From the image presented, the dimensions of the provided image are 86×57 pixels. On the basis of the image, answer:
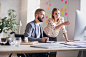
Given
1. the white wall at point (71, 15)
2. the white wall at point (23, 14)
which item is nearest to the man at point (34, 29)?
the white wall at point (71, 15)

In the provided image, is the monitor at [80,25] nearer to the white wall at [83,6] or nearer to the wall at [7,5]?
the white wall at [83,6]

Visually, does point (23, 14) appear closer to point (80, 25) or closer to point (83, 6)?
point (83, 6)

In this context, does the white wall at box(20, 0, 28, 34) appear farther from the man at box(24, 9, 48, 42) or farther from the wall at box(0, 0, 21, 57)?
the man at box(24, 9, 48, 42)

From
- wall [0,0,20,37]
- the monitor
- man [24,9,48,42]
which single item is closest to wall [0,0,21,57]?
wall [0,0,20,37]

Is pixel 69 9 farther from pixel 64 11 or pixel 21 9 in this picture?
pixel 21 9

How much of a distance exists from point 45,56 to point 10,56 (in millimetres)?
718

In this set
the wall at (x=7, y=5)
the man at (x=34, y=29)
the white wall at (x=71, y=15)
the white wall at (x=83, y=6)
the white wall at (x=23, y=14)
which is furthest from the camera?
the wall at (x=7, y=5)

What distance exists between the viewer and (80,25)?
141cm

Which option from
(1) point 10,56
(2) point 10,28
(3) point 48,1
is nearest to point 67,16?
(3) point 48,1

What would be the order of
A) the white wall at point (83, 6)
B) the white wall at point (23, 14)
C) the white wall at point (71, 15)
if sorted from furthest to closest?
the white wall at point (23, 14) → the white wall at point (71, 15) → the white wall at point (83, 6)

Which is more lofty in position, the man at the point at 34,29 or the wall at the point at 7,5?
the wall at the point at 7,5

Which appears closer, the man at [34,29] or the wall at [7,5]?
the man at [34,29]

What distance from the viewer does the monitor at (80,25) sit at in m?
1.40


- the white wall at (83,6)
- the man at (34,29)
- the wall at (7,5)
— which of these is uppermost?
the wall at (7,5)
